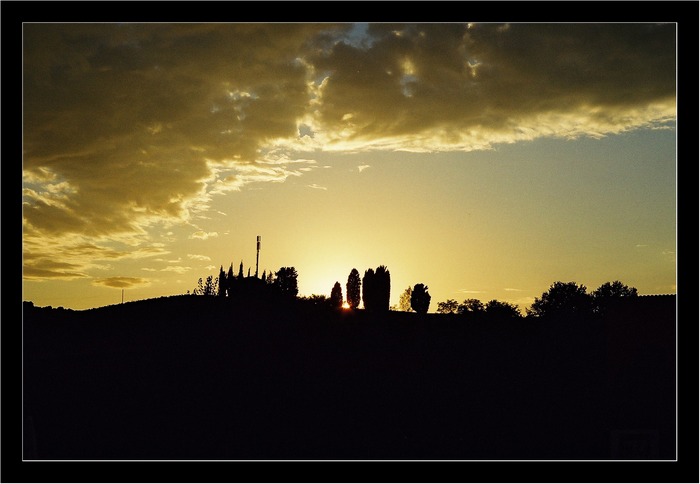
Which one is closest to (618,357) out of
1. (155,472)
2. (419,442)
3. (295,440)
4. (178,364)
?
(419,442)

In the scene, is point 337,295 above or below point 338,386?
above

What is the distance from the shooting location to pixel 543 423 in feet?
104

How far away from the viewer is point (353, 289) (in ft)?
301

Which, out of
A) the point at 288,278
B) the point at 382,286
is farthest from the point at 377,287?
the point at 288,278

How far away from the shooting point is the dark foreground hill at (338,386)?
28859 millimetres

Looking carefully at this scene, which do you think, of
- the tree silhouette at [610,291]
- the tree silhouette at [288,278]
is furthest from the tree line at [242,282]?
the tree silhouette at [610,291]

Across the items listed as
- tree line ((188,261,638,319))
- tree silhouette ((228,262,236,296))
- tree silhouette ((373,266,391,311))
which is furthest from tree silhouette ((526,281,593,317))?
tree silhouette ((228,262,236,296))

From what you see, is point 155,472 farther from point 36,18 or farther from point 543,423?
point 543,423

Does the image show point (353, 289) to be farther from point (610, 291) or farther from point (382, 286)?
point (610, 291)

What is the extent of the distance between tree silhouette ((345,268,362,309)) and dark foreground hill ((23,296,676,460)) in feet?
133

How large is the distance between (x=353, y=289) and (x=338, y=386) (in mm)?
54135

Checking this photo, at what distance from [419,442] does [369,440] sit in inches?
91.7

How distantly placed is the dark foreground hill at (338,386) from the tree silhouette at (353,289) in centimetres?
4059

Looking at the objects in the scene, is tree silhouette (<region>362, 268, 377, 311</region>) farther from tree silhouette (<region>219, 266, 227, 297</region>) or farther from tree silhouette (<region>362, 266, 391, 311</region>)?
tree silhouette (<region>219, 266, 227, 297</region>)
